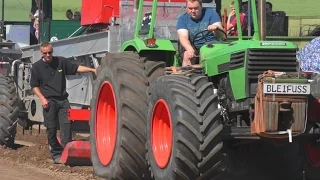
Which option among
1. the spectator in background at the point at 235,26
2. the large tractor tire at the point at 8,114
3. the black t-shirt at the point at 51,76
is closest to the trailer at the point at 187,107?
the spectator in background at the point at 235,26

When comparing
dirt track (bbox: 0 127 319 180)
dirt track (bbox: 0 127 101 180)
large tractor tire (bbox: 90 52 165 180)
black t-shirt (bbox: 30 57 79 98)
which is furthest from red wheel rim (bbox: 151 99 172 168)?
black t-shirt (bbox: 30 57 79 98)

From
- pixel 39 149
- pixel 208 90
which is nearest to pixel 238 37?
pixel 208 90

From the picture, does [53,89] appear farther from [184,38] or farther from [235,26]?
[184,38]

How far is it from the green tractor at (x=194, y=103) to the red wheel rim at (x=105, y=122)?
2cm

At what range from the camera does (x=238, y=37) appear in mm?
7961

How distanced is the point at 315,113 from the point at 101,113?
277cm

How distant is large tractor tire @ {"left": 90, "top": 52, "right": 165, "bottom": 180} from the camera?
25.4 feet

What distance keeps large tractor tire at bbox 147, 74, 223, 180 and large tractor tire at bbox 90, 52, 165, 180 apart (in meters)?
0.62

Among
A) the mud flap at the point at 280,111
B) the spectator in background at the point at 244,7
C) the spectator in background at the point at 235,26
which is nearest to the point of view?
the mud flap at the point at 280,111

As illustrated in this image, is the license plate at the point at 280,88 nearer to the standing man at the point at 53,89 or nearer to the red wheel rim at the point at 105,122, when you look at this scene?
the red wheel rim at the point at 105,122

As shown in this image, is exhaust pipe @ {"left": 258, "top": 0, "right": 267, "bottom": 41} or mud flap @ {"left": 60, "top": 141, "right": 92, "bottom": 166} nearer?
exhaust pipe @ {"left": 258, "top": 0, "right": 267, "bottom": 41}

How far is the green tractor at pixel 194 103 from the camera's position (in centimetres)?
667

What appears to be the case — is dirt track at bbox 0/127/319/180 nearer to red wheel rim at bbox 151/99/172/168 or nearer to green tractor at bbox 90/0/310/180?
green tractor at bbox 90/0/310/180

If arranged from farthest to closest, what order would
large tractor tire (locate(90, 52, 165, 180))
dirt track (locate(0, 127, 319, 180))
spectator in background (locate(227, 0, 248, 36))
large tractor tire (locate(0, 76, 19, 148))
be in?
1. large tractor tire (locate(0, 76, 19, 148))
2. dirt track (locate(0, 127, 319, 180))
3. spectator in background (locate(227, 0, 248, 36))
4. large tractor tire (locate(90, 52, 165, 180))
